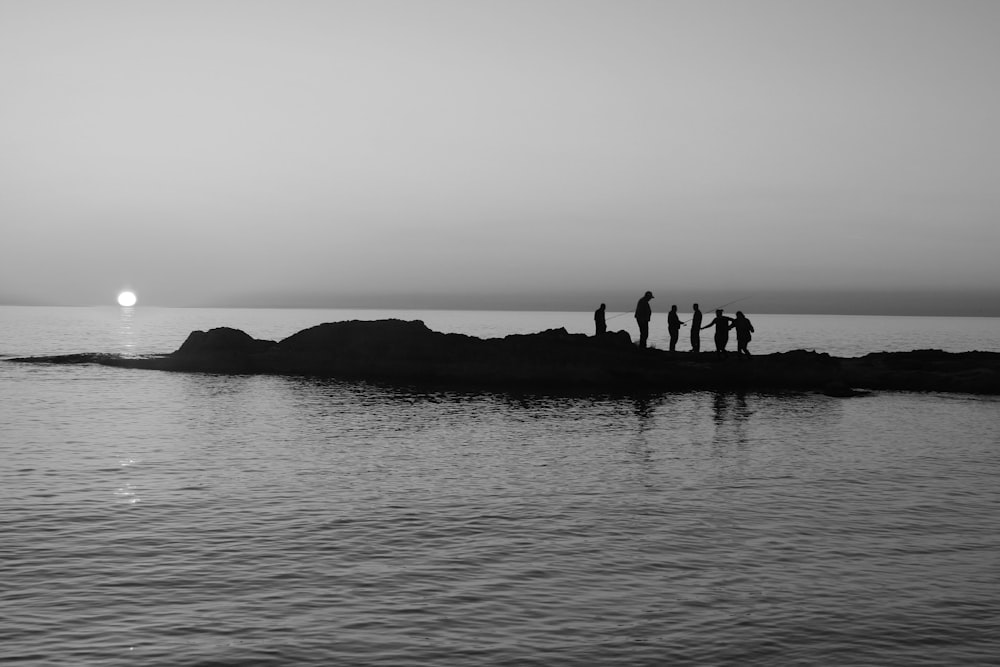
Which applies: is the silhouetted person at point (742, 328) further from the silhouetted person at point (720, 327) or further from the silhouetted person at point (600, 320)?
the silhouetted person at point (600, 320)

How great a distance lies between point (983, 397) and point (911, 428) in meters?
15.3

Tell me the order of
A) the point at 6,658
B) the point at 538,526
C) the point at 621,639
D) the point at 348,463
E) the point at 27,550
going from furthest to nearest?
the point at 348,463 < the point at 538,526 < the point at 27,550 < the point at 621,639 < the point at 6,658

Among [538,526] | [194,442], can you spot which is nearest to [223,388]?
[194,442]

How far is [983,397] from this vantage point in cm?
4316

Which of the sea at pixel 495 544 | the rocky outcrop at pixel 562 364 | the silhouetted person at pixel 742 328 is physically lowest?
the sea at pixel 495 544

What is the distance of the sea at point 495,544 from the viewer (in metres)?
10.4

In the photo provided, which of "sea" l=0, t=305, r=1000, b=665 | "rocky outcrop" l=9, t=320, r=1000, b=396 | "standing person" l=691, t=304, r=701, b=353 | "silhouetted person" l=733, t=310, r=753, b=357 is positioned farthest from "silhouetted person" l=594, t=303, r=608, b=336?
"sea" l=0, t=305, r=1000, b=665

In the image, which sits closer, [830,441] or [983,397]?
[830,441]

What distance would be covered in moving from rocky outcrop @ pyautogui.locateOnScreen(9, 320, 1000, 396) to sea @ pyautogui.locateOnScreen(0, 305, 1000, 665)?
52.5ft

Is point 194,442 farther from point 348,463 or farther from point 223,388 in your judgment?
point 223,388

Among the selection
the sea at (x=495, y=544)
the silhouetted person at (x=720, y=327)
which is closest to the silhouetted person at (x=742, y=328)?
the silhouetted person at (x=720, y=327)

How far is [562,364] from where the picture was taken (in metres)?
47.9

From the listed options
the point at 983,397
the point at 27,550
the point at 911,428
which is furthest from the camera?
the point at 983,397

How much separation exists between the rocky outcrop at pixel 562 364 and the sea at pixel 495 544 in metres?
16.0
